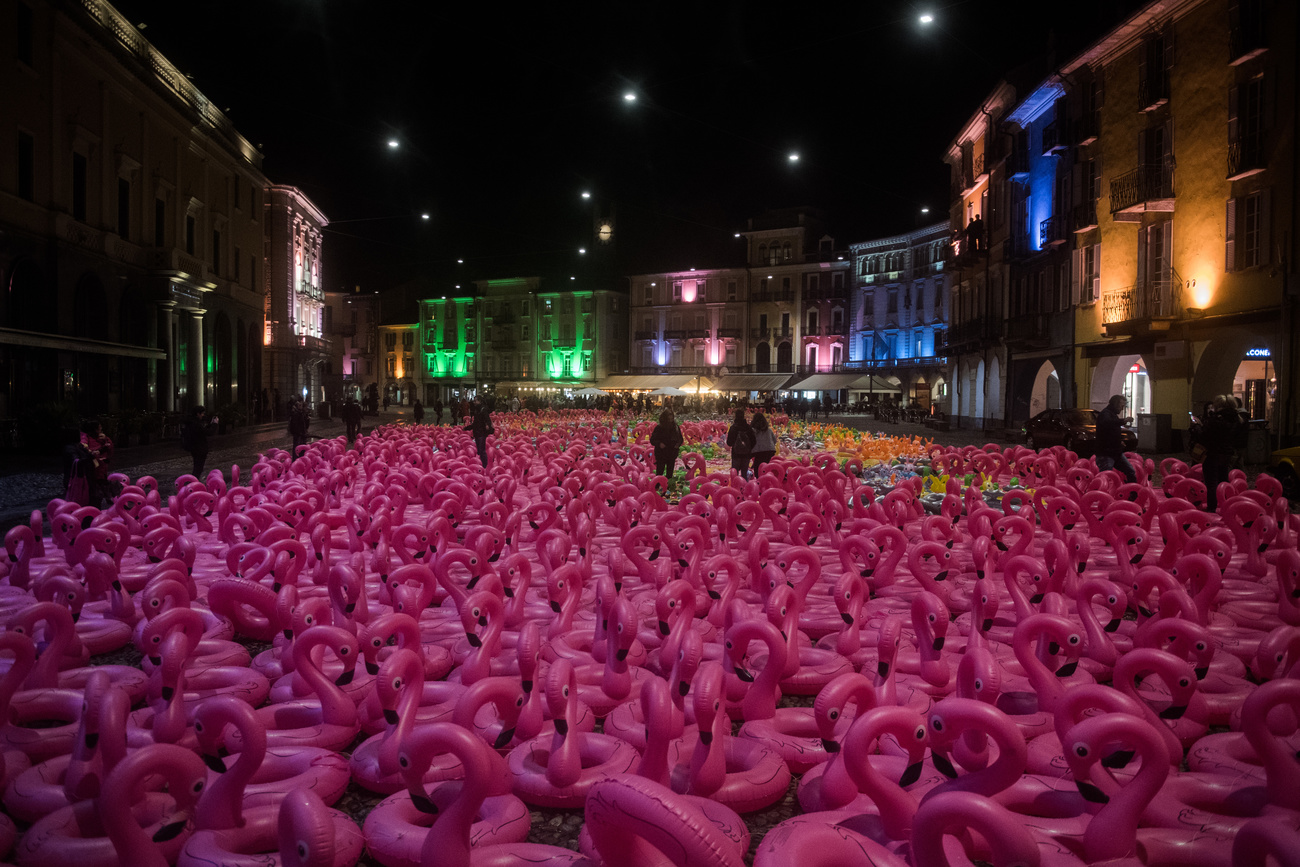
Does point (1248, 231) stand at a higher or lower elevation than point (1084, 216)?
lower

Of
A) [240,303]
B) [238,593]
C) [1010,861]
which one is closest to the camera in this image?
[1010,861]

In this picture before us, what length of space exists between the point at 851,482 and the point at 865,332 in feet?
157

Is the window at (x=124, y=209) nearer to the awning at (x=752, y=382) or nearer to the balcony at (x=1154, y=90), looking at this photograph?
the balcony at (x=1154, y=90)

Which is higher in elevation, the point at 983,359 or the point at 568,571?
the point at 983,359

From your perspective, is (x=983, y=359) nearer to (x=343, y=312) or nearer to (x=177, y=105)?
(x=177, y=105)

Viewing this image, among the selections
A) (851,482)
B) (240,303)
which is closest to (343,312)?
(240,303)

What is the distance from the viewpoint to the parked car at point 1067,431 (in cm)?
2323

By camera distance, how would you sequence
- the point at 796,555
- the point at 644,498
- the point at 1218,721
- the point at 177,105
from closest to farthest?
the point at 1218,721, the point at 796,555, the point at 644,498, the point at 177,105

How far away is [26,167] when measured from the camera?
2381 cm

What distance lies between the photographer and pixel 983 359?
3847 cm

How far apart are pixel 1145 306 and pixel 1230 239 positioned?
352 cm

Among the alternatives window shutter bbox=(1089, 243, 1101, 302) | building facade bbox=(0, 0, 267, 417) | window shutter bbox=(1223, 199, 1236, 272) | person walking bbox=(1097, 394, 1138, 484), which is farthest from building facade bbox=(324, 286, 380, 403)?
person walking bbox=(1097, 394, 1138, 484)

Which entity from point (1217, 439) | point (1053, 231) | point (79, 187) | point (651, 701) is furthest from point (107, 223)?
point (1053, 231)

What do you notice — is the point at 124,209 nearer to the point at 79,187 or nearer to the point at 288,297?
the point at 79,187
